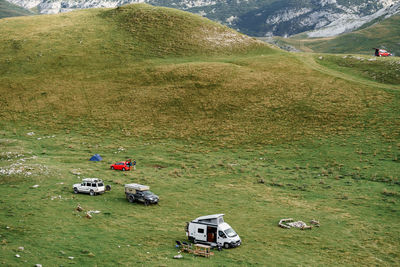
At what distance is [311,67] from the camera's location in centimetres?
10450

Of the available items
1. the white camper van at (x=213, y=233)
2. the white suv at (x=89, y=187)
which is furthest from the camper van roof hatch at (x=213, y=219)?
the white suv at (x=89, y=187)

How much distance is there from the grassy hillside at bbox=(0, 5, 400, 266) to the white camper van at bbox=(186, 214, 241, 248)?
104 centimetres

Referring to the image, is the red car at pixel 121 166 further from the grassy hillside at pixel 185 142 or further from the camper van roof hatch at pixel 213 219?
the camper van roof hatch at pixel 213 219

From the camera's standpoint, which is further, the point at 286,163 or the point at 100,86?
the point at 100,86

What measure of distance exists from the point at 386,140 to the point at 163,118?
4565 centimetres

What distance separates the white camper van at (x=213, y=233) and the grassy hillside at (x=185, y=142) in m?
1.04

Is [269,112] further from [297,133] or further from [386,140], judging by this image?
[386,140]

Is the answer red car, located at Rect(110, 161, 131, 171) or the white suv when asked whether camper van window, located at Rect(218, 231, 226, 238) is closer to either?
the white suv

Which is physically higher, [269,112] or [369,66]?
[369,66]

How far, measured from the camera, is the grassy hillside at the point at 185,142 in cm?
3148

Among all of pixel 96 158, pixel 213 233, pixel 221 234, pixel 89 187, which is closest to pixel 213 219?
pixel 213 233

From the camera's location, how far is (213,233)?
30.4 meters

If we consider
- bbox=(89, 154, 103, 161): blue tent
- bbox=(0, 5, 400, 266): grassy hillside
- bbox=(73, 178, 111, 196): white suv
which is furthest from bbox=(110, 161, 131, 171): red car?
bbox=(73, 178, 111, 196): white suv

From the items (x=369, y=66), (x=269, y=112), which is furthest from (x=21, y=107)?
(x=369, y=66)
